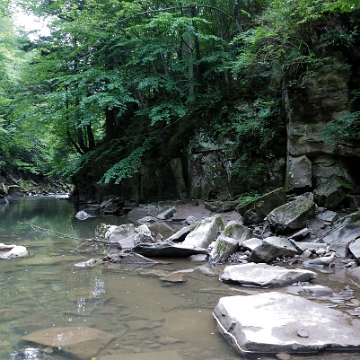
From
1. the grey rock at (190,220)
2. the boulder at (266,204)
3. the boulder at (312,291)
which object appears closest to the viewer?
the boulder at (312,291)

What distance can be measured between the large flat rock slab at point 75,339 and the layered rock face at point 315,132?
26.8ft

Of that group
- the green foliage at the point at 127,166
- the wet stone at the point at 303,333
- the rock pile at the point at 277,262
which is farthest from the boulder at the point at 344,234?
the green foliage at the point at 127,166

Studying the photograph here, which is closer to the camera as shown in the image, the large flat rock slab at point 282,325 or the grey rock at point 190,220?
the large flat rock slab at point 282,325

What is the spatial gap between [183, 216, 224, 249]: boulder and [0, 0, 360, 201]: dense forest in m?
3.70

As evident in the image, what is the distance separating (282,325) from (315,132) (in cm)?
814

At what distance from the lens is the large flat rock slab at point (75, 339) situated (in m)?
3.18

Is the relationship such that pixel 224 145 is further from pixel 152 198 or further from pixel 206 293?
pixel 206 293

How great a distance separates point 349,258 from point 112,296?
420 centimetres

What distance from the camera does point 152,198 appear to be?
16359 mm

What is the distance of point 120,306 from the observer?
172 inches

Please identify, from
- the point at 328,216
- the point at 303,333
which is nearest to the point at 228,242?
the point at 328,216

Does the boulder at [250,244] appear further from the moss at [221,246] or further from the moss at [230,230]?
the moss at [230,230]

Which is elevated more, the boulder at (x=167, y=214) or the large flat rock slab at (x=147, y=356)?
the large flat rock slab at (x=147, y=356)

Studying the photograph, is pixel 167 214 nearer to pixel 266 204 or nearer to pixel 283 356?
pixel 266 204
